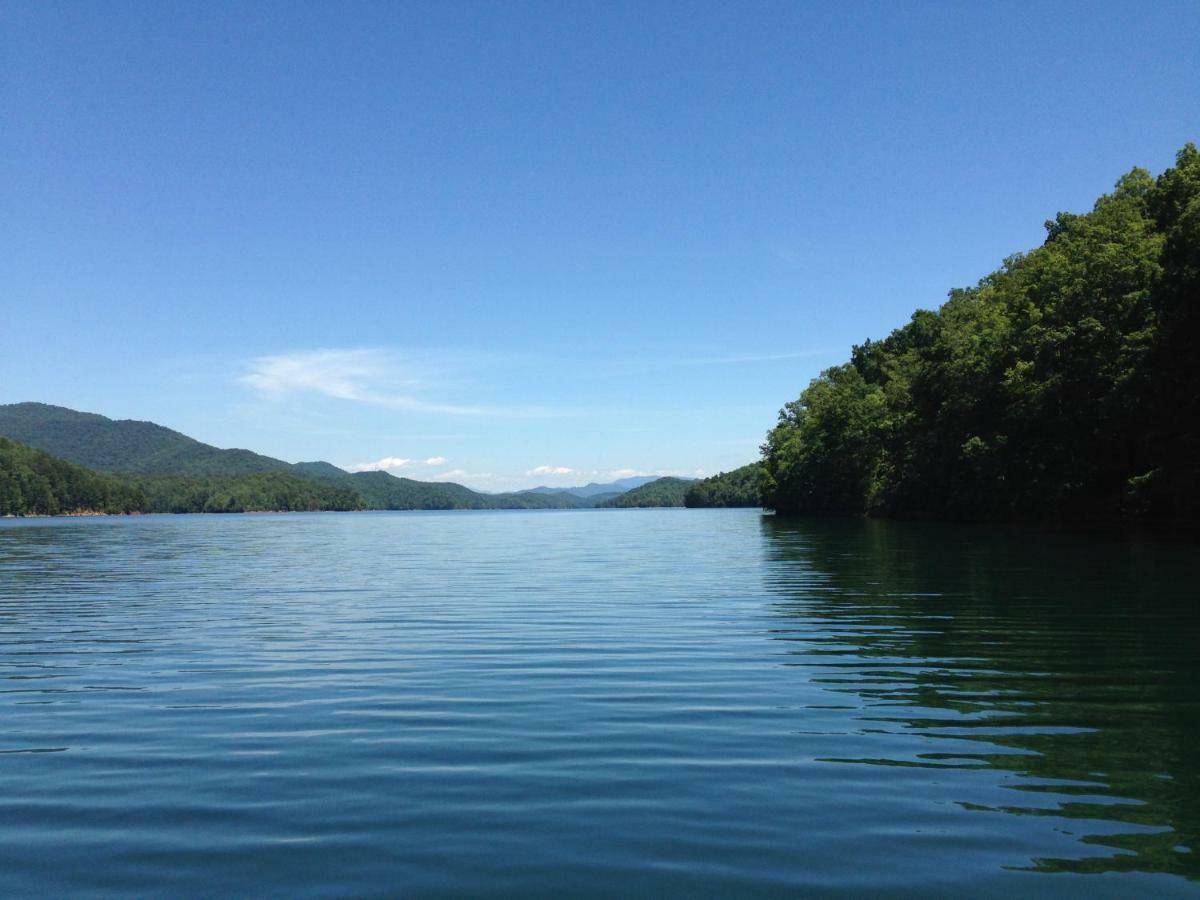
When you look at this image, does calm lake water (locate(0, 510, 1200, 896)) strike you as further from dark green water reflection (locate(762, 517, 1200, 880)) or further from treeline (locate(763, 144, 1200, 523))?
treeline (locate(763, 144, 1200, 523))

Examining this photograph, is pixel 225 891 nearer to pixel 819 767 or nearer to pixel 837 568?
pixel 819 767

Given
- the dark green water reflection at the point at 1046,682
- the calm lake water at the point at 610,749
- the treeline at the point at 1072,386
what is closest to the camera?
the calm lake water at the point at 610,749

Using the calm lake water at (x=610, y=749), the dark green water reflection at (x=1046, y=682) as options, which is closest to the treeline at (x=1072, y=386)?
the dark green water reflection at (x=1046, y=682)

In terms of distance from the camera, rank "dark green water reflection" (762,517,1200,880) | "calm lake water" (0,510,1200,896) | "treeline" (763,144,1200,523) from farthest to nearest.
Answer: "treeline" (763,144,1200,523)
"dark green water reflection" (762,517,1200,880)
"calm lake water" (0,510,1200,896)

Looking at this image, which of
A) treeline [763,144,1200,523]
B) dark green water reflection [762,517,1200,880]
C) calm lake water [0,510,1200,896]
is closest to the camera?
calm lake water [0,510,1200,896]

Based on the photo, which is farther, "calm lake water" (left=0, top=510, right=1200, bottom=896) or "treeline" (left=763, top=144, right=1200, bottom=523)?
"treeline" (left=763, top=144, right=1200, bottom=523)

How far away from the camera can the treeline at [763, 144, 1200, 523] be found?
51219mm

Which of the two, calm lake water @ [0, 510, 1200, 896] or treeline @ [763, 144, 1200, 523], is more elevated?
treeline @ [763, 144, 1200, 523]

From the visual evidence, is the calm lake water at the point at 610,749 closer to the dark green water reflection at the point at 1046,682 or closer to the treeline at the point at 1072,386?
the dark green water reflection at the point at 1046,682

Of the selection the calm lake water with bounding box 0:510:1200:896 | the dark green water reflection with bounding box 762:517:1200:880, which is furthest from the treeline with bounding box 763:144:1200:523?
the calm lake water with bounding box 0:510:1200:896

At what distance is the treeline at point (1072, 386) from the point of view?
51.2m

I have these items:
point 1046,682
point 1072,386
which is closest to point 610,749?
point 1046,682

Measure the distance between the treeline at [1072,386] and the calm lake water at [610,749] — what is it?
32.9 meters

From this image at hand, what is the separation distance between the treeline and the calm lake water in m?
32.9
